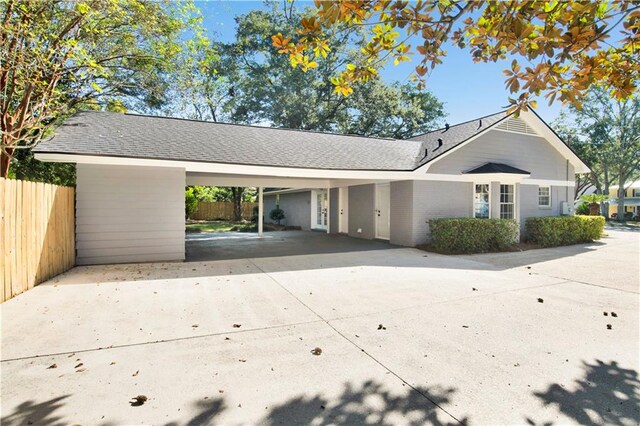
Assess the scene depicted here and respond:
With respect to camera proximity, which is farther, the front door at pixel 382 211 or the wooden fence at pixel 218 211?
the wooden fence at pixel 218 211

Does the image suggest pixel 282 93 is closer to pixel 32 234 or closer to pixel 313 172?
pixel 313 172

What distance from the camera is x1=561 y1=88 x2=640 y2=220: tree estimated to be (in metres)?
30.0

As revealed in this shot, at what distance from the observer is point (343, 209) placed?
17453 mm

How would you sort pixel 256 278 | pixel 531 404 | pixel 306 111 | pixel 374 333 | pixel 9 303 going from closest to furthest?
1. pixel 531 404
2. pixel 374 333
3. pixel 9 303
4. pixel 256 278
5. pixel 306 111

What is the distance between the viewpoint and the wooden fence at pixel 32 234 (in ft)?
17.4

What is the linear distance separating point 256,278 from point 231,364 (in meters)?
4.00

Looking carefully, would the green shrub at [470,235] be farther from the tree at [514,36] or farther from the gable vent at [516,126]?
the tree at [514,36]

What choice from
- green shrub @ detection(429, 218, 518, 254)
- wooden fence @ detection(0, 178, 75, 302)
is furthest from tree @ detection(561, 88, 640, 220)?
wooden fence @ detection(0, 178, 75, 302)

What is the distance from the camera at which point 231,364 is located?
345 cm

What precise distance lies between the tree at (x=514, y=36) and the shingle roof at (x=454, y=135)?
834 cm

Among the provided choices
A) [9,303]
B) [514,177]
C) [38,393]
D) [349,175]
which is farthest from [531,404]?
[514,177]

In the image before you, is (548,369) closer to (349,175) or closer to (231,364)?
(231,364)

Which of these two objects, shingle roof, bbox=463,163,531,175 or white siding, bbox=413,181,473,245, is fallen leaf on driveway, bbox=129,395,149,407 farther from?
shingle roof, bbox=463,163,531,175

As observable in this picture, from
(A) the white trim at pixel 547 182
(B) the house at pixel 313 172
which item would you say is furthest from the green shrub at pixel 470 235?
(A) the white trim at pixel 547 182
